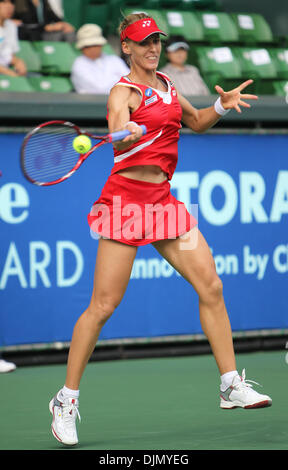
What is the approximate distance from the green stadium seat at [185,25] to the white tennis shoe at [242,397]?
7.51 m

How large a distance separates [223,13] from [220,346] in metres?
8.43

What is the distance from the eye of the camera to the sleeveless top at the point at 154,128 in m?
4.55

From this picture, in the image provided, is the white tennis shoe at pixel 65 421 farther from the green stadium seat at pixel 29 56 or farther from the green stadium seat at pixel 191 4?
the green stadium seat at pixel 191 4

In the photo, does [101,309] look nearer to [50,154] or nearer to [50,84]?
[50,154]

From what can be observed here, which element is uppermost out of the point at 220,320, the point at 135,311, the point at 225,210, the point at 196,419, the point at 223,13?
the point at 223,13

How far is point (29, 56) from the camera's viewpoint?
10.0 m

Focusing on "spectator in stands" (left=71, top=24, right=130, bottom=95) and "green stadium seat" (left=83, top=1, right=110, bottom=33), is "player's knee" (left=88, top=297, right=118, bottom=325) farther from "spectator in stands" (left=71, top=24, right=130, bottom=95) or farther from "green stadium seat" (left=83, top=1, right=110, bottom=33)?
"green stadium seat" (left=83, top=1, right=110, bottom=33)

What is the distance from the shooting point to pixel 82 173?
23.9ft

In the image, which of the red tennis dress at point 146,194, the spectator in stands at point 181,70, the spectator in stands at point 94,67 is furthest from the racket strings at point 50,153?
the spectator in stands at point 181,70

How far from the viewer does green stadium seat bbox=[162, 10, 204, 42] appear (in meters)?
11.6

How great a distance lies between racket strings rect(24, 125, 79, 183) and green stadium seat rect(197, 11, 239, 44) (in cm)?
739

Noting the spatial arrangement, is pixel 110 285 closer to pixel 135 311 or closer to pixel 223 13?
pixel 135 311

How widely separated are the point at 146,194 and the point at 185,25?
24.2 ft
